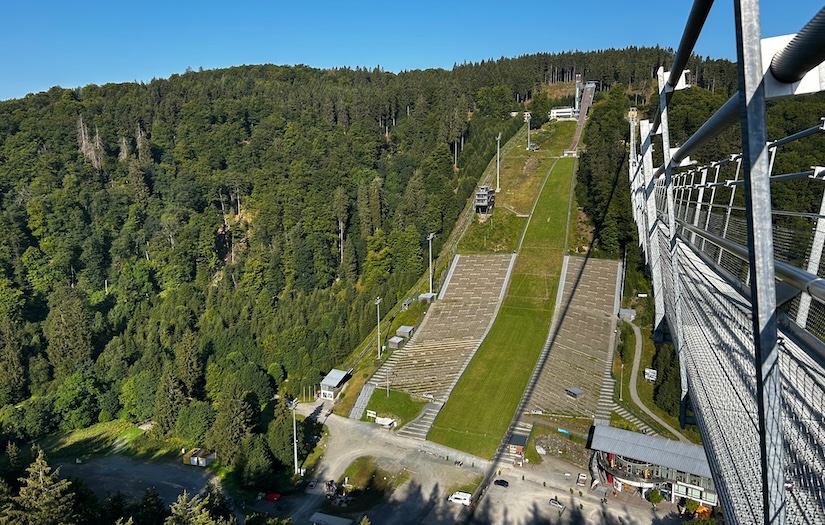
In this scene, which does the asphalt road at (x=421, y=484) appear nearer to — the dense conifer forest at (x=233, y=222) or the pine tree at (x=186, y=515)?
the dense conifer forest at (x=233, y=222)

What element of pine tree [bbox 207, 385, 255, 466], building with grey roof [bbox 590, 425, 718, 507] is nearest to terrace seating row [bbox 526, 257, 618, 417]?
building with grey roof [bbox 590, 425, 718, 507]

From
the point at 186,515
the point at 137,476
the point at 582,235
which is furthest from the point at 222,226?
the point at 186,515

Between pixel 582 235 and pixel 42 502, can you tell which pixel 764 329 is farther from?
pixel 582 235

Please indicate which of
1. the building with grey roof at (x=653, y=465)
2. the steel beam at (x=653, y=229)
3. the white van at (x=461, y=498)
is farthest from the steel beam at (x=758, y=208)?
the building with grey roof at (x=653, y=465)

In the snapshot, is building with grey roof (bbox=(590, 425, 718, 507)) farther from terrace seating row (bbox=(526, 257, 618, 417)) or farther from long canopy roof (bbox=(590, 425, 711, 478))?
terrace seating row (bbox=(526, 257, 618, 417))

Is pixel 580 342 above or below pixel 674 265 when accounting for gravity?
below

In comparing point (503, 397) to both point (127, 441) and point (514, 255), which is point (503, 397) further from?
point (127, 441)

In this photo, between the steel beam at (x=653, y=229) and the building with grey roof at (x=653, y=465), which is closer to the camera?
the steel beam at (x=653, y=229)
